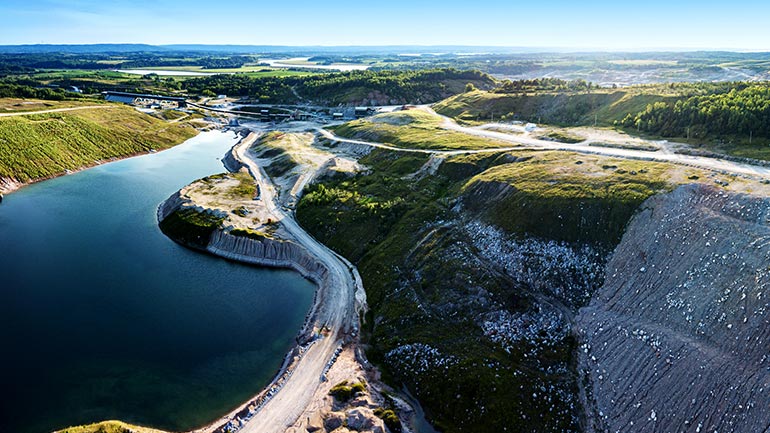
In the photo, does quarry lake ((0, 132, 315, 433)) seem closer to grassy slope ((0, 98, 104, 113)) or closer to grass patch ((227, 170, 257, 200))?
grass patch ((227, 170, 257, 200))

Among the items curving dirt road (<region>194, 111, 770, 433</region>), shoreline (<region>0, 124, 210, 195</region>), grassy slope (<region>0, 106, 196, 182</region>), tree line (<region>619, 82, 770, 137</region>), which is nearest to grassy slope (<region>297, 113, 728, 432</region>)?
curving dirt road (<region>194, 111, 770, 433</region>)

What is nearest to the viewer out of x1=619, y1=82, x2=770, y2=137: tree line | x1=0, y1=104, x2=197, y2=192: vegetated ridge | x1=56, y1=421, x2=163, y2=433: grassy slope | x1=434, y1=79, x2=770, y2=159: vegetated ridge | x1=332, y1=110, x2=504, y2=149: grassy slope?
x1=56, y1=421, x2=163, y2=433: grassy slope

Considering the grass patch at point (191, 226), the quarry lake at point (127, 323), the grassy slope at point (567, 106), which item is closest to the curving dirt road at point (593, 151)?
the grassy slope at point (567, 106)

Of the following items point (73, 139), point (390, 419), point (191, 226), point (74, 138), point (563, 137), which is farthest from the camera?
point (74, 138)

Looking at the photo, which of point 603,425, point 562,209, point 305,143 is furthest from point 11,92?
point 603,425

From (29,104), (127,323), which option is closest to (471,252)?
(127,323)

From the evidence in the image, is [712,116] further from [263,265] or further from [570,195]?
[263,265]

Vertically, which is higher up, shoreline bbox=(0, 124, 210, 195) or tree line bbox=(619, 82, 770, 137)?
tree line bbox=(619, 82, 770, 137)
